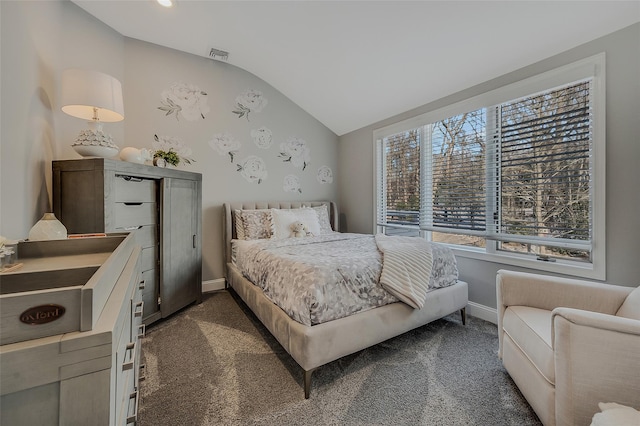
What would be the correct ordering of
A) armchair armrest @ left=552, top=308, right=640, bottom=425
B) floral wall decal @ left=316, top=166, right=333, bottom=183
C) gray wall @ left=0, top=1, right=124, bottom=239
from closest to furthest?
1. armchair armrest @ left=552, top=308, right=640, bottom=425
2. gray wall @ left=0, top=1, right=124, bottom=239
3. floral wall decal @ left=316, top=166, right=333, bottom=183

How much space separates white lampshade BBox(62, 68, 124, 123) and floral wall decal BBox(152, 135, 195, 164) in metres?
0.97

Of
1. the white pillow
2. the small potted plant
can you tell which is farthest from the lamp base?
the white pillow

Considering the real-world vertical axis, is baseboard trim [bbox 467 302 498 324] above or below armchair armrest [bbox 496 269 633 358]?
below

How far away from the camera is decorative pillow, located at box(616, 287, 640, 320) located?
50.0 inches

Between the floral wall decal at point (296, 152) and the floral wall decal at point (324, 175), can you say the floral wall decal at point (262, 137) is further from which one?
the floral wall decal at point (324, 175)

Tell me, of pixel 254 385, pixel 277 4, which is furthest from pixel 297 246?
pixel 277 4

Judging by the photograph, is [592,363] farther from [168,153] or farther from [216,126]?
[216,126]

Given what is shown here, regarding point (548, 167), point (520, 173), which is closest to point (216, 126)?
point (520, 173)

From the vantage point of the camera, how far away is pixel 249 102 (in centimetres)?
356

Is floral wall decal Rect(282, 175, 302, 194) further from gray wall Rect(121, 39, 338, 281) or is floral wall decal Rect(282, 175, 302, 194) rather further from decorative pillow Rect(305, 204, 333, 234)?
decorative pillow Rect(305, 204, 333, 234)

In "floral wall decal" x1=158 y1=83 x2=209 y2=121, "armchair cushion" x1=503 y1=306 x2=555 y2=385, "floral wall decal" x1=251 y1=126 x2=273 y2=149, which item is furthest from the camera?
"floral wall decal" x1=251 y1=126 x2=273 y2=149

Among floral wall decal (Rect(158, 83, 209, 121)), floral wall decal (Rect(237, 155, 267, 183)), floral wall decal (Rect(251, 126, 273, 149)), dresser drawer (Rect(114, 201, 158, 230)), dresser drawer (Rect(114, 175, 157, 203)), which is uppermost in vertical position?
floral wall decal (Rect(158, 83, 209, 121))

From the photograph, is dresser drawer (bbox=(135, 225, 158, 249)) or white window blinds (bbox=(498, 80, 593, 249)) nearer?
white window blinds (bbox=(498, 80, 593, 249))

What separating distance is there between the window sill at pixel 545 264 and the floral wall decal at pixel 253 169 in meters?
2.65
